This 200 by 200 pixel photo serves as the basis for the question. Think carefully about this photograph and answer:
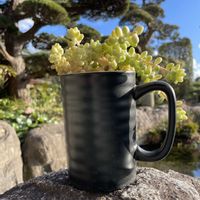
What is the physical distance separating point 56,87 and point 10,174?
156 inches

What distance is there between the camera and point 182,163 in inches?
118

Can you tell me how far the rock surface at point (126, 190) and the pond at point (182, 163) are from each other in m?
2.08

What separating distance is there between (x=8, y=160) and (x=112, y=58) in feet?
3.82

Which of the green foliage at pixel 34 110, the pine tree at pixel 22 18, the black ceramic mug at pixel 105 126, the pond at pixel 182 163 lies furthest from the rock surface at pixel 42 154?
the pine tree at pixel 22 18

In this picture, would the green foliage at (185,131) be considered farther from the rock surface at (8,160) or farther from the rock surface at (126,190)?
the rock surface at (126,190)

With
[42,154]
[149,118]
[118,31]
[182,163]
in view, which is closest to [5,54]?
[149,118]

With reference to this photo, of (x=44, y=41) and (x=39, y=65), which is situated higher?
(x=44, y=41)

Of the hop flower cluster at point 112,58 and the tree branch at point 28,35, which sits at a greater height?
the tree branch at point 28,35

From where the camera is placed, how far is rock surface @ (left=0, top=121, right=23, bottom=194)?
140cm

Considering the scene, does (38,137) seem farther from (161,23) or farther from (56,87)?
(161,23)

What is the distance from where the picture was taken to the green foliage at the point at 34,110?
312cm

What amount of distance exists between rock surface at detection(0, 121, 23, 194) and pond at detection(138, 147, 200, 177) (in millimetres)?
1330

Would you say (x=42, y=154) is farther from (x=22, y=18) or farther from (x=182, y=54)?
(x=182, y=54)

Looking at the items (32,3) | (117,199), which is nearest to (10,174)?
(117,199)
